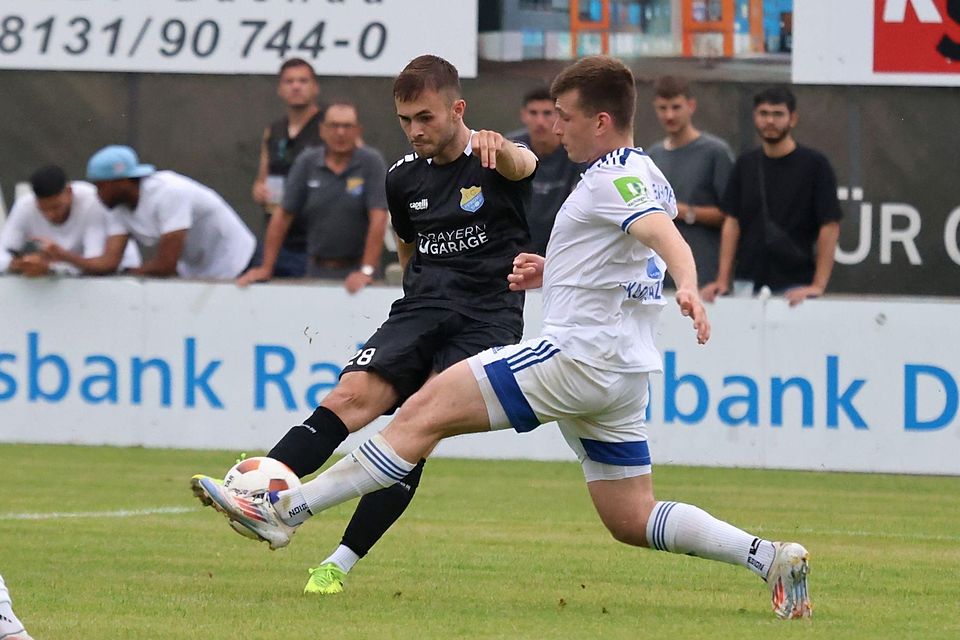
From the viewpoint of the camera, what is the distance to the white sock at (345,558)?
7.19 metres

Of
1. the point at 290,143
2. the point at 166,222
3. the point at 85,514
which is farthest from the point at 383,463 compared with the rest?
the point at 290,143

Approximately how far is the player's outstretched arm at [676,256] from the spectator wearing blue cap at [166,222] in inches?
298

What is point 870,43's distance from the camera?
44.0 ft

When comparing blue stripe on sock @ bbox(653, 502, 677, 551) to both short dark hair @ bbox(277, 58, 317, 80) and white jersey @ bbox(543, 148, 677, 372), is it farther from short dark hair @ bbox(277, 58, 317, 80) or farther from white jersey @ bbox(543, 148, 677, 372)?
short dark hair @ bbox(277, 58, 317, 80)

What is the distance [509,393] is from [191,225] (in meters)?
7.48

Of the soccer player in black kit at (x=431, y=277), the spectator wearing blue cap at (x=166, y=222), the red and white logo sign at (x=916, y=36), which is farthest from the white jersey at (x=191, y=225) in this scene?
the soccer player in black kit at (x=431, y=277)

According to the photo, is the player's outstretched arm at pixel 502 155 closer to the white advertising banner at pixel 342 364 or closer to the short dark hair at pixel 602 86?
the short dark hair at pixel 602 86

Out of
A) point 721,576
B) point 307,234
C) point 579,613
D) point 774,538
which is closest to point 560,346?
point 579,613

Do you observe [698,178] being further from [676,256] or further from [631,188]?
[676,256]

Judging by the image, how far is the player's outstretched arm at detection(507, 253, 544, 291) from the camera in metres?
6.58

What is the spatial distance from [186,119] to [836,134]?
201 inches

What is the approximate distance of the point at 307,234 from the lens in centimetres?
→ 1355

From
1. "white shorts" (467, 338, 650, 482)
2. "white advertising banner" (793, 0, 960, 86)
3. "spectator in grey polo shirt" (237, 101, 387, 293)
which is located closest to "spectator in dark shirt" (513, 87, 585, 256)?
"spectator in grey polo shirt" (237, 101, 387, 293)

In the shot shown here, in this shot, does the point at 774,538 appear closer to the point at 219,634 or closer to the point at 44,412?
the point at 219,634
